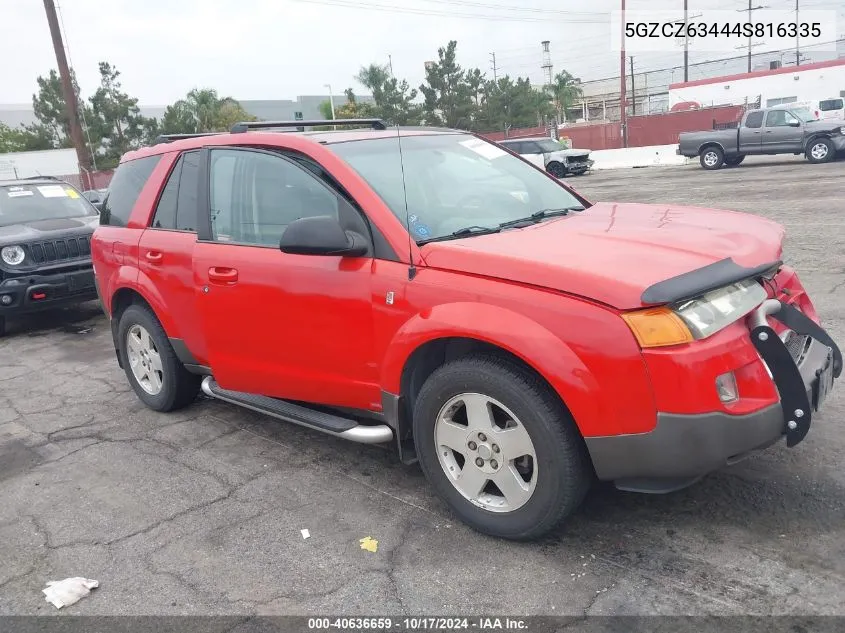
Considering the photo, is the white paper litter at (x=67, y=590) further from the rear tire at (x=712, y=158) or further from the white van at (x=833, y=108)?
the white van at (x=833, y=108)

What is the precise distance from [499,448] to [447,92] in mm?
58392

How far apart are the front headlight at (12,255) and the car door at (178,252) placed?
3.98 meters

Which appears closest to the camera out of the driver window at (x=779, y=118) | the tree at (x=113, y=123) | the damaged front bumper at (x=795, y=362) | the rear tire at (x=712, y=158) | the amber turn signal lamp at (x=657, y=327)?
the amber turn signal lamp at (x=657, y=327)

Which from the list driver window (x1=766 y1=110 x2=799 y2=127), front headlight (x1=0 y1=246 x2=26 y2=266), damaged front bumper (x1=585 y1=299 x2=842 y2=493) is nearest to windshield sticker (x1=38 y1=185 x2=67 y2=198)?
front headlight (x1=0 y1=246 x2=26 y2=266)

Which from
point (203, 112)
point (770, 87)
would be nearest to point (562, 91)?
point (770, 87)

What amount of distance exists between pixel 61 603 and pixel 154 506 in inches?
31.4

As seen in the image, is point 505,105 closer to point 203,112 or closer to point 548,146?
point 203,112

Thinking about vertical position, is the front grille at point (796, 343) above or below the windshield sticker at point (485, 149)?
below

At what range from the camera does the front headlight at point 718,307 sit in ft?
8.40

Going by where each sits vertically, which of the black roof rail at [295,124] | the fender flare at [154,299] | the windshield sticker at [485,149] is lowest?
the fender flare at [154,299]

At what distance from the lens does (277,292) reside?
11.8 feet

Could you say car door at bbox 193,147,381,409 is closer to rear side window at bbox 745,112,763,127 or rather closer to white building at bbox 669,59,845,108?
rear side window at bbox 745,112,763,127

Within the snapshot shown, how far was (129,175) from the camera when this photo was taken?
5.13 metres

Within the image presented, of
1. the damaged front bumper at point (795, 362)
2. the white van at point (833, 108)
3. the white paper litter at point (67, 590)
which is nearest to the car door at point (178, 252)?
the white paper litter at point (67, 590)
